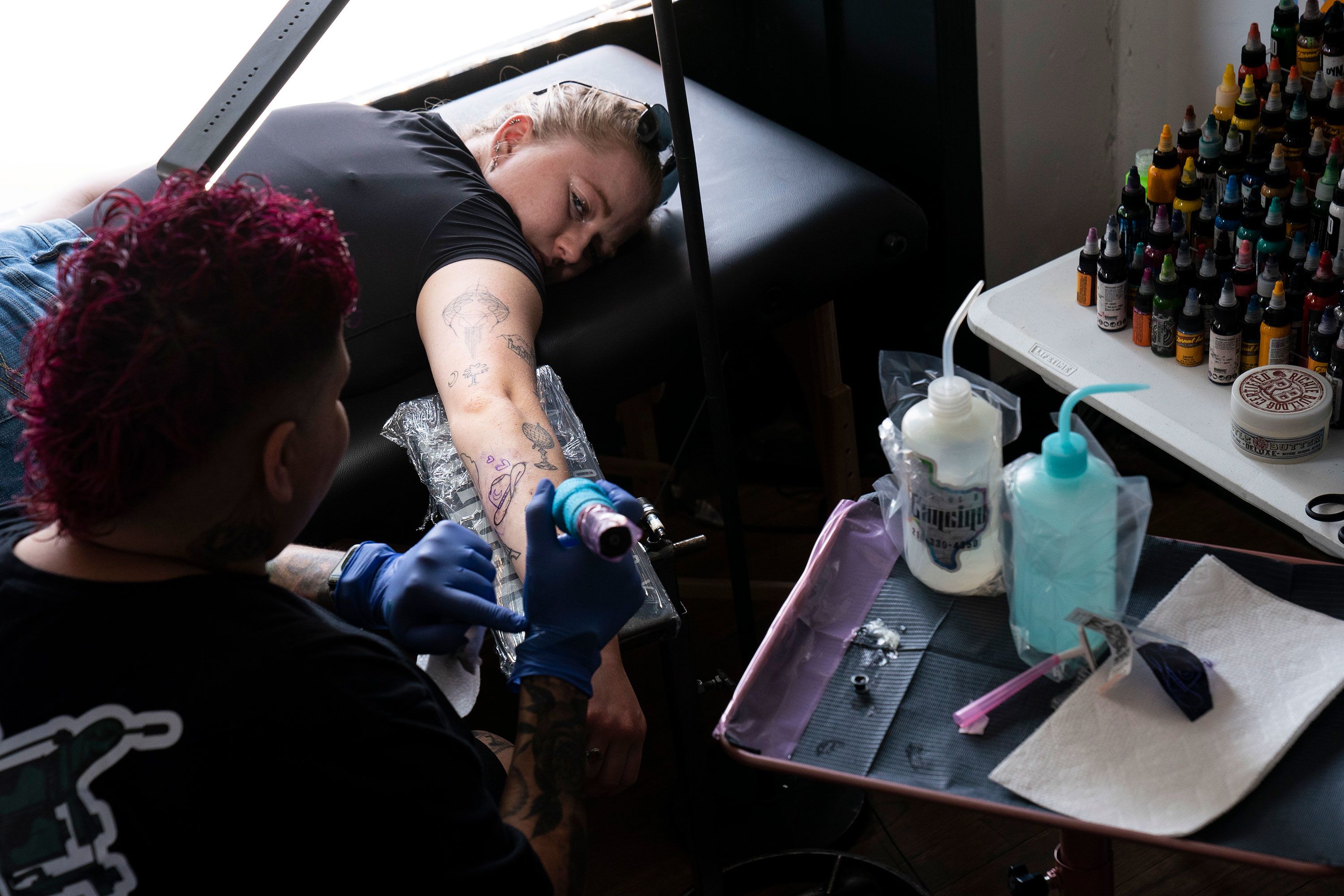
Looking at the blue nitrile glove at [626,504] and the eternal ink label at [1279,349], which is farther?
the eternal ink label at [1279,349]

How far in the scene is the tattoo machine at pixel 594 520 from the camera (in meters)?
0.88

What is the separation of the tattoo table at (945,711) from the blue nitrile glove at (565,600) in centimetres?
13

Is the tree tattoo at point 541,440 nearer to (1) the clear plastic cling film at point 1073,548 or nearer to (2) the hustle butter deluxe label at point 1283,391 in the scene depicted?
(1) the clear plastic cling film at point 1073,548

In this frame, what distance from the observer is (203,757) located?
0.71 metres

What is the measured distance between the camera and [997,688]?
36.5 inches

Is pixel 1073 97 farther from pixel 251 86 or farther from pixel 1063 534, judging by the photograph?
pixel 251 86

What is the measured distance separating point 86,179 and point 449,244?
0.71 metres

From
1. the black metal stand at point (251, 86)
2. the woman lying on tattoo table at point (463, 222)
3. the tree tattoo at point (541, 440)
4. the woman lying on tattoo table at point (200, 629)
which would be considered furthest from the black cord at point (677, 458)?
the woman lying on tattoo table at point (200, 629)

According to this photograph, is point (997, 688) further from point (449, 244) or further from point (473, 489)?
point (449, 244)

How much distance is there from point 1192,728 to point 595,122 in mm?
1158

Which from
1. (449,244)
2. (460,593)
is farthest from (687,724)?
(449,244)

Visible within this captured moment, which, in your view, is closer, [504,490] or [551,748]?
[551,748]

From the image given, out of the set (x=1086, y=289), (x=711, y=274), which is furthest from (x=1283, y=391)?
(x=711, y=274)

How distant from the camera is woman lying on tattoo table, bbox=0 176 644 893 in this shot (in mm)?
702
